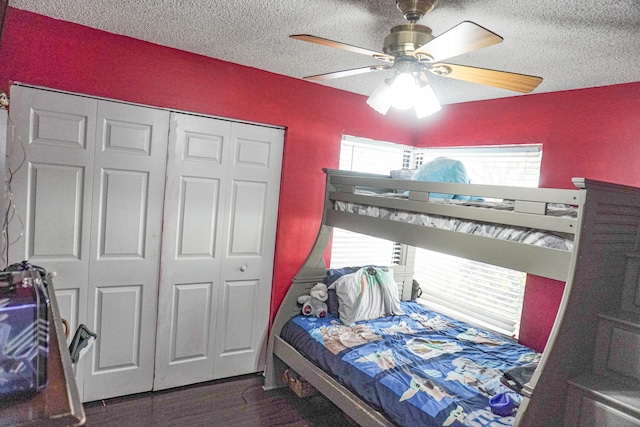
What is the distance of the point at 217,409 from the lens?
2.86 m

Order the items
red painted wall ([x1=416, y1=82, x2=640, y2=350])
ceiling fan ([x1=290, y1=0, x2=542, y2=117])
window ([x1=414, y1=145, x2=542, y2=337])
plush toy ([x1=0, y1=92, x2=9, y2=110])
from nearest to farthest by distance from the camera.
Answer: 1. ceiling fan ([x1=290, y1=0, x2=542, y2=117])
2. plush toy ([x1=0, y1=92, x2=9, y2=110])
3. red painted wall ([x1=416, y1=82, x2=640, y2=350])
4. window ([x1=414, y1=145, x2=542, y2=337])

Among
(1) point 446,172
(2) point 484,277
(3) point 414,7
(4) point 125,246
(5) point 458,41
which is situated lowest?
(2) point 484,277

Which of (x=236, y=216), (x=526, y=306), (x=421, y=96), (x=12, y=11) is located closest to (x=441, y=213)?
(x=421, y=96)

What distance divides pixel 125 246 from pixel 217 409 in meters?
1.30

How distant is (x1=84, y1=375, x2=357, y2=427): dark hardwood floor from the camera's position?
8.81 ft

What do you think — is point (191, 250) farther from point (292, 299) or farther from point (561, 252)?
point (561, 252)

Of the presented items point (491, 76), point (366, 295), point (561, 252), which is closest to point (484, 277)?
point (366, 295)

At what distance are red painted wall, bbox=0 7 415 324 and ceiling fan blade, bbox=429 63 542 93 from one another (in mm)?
1646

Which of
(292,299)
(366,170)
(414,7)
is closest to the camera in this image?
(414,7)

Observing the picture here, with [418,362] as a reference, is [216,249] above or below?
above

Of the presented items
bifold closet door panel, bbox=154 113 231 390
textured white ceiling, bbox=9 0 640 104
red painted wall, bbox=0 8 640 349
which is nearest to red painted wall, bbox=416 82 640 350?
red painted wall, bbox=0 8 640 349

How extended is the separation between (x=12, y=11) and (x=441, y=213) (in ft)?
8.75

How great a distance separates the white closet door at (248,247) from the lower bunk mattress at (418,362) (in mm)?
362

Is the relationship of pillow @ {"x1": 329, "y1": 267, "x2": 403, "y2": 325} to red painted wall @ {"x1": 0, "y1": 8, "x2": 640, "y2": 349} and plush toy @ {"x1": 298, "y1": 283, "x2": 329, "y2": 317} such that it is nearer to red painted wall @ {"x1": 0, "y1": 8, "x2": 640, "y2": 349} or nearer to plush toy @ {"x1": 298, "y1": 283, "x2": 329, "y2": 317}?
plush toy @ {"x1": 298, "y1": 283, "x2": 329, "y2": 317}
